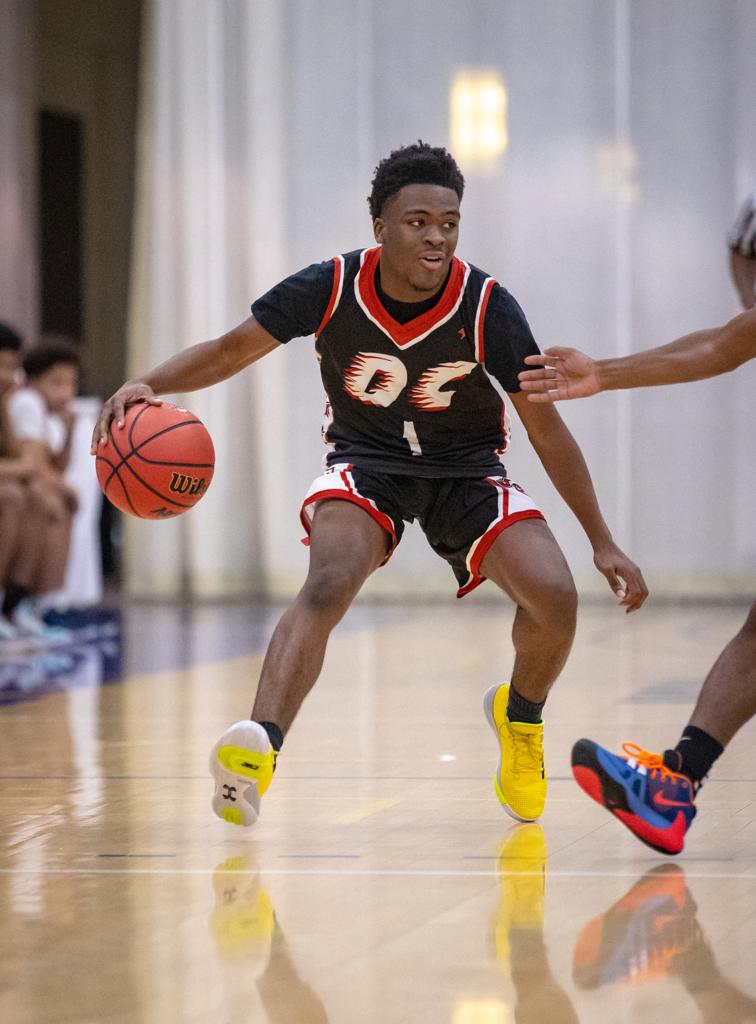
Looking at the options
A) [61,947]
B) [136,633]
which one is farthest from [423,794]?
[136,633]

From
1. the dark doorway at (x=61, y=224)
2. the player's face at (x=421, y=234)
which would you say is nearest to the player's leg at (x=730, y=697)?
the player's face at (x=421, y=234)

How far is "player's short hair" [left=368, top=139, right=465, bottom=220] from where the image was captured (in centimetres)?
332

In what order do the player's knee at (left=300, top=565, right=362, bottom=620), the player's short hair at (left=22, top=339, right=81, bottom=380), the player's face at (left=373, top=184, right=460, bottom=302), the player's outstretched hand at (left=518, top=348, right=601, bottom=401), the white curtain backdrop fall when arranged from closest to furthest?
the player's outstretched hand at (left=518, top=348, right=601, bottom=401) → the player's knee at (left=300, top=565, right=362, bottom=620) → the player's face at (left=373, top=184, right=460, bottom=302) → the player's short hair at (left=22, top=339, right=81, bottom=380) → the white curtain backdrop

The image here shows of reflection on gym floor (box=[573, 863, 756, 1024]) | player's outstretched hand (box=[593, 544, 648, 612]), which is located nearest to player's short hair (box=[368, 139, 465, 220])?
player's outstretched hand (box=[593, 544, 648, 612])

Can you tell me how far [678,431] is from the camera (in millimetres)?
9359

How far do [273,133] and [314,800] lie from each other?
22.8 feet

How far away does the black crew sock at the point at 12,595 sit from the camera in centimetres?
734

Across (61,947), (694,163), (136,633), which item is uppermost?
(694,163)

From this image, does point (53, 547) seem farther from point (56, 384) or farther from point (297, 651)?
point (297, 651)

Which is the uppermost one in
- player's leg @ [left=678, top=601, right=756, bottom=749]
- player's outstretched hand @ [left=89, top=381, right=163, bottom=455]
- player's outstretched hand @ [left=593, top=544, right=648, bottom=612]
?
player's outstretched hand @ [left=89, top=381, right=163, bottom=455]

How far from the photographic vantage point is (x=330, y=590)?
317 cm

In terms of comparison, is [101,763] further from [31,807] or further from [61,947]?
[61,947]

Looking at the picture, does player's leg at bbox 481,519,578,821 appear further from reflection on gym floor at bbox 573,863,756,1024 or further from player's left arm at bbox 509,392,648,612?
reflection on gym floor at bbox 573,863,756,1024

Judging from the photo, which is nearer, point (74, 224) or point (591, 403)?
point (591, 403)
